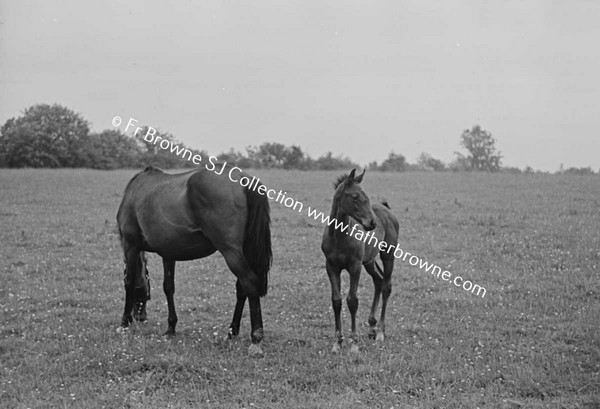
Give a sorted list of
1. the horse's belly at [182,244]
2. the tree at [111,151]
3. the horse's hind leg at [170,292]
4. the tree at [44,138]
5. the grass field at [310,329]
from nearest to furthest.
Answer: the grass field at [310,329] < the horse's belly at [182,244] < the horse's hind leg at [170,292] < the tree at [44,138] < the tree at [111,151]

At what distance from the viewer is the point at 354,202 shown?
8328 millimetres

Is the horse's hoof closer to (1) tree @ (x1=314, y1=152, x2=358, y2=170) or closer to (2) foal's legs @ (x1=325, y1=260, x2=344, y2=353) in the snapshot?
(2) foal's legs @ (x1=325, y1=260, x2=344, y2=353)

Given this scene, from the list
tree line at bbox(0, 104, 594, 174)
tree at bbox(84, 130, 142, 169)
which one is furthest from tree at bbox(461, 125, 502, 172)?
tree at bbox(84, 130, 142, 169)

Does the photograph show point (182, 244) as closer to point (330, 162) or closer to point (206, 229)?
point (206, 229)

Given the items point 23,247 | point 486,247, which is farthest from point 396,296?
point 23,247

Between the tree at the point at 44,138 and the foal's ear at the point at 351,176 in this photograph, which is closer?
the foal's ear at the point at 351,176

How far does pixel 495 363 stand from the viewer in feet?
25.2

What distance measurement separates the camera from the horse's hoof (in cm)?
807

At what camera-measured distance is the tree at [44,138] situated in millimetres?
43844

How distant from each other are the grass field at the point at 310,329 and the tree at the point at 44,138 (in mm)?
27513

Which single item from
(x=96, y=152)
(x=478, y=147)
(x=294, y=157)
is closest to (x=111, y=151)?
(x=96, y=152)

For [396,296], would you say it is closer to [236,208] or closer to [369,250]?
[369,250]

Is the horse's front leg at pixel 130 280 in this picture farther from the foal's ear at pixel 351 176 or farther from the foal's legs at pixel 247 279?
the foal's ear at pixel 351 176

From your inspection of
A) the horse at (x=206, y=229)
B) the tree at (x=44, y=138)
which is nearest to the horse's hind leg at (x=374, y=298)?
the horse at (x=206, y=229)
